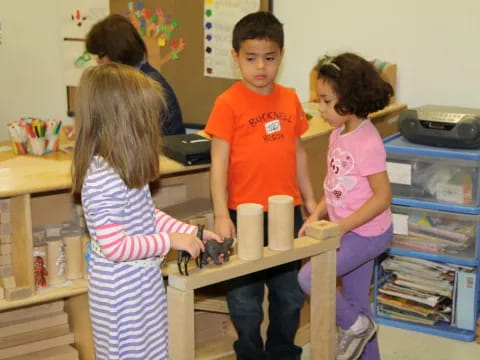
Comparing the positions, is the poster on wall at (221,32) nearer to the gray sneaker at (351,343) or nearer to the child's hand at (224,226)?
the child's hand at (224,226)

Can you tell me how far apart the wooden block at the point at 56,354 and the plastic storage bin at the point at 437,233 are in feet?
4.68

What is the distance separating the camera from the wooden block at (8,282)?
2.14 meters

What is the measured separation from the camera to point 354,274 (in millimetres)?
2314

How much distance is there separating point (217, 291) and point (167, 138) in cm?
62

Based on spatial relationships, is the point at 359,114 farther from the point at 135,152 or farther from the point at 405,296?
the point at 405,296

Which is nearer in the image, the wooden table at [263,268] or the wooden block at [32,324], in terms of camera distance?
the wooden table at [263,268]

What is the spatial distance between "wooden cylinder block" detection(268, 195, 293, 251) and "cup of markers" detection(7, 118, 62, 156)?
145 centimetres

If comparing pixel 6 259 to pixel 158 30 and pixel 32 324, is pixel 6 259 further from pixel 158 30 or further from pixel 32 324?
pixel 158 30

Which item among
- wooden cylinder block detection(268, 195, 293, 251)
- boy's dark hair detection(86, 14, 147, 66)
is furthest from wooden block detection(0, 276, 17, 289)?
boy's dark hair detection(86, 14, 147, 66)

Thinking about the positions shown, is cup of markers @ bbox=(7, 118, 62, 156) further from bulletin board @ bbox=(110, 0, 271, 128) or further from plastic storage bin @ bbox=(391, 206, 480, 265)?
plastic storage bin @ bbox=(391, 206, 480, 265)

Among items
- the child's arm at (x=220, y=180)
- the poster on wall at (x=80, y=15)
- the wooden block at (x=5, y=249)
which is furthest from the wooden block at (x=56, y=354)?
the poster on wall at (x=80, y=15)

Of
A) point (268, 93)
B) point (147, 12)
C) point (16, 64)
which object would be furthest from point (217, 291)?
point (16, 64)

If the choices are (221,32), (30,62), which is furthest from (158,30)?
(30,62)

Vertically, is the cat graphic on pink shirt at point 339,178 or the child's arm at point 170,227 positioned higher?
the cat graphic on pink shirt at point 339,178
